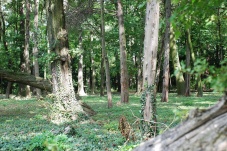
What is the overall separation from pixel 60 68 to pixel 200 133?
876 centimetres

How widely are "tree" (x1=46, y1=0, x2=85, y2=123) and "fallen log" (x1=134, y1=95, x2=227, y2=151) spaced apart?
27.4 ft

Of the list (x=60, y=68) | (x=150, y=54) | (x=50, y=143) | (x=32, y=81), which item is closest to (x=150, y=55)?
(x=150, y=54)

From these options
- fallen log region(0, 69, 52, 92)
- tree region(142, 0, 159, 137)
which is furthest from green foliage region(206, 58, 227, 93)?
fallen log region(0, 69, 52, 92)

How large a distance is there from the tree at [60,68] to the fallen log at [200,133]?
328 inches

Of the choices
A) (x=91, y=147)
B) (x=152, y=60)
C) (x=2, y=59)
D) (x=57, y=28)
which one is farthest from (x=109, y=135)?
(x=2, y=59)

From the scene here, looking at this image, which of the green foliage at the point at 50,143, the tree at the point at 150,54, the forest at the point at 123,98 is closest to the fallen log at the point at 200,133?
the forest at the point at 123,98

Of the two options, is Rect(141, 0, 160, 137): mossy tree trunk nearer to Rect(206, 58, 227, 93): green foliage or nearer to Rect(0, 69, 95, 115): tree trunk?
Rect(206, 58, 227, 93): green foliage

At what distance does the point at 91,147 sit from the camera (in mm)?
6367

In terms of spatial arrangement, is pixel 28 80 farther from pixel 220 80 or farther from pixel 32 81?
pixel 220 80

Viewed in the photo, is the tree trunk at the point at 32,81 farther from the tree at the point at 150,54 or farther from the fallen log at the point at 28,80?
the tree at the point at 150,54

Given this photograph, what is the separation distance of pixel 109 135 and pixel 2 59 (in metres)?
20.7

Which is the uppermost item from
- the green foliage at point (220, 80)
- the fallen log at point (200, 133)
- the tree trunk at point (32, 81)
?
the tree trunk at point (32, 81)

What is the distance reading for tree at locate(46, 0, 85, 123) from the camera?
1047 centimetres

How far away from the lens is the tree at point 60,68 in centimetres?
1047
